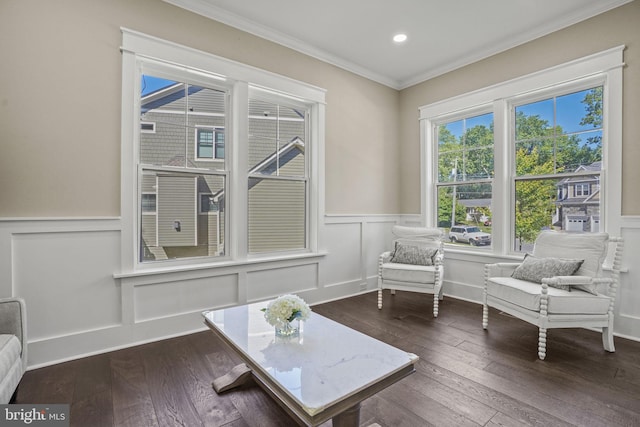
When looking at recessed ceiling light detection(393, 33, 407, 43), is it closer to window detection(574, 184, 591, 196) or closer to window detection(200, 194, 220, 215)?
window detection(574, 184, 591, 196)

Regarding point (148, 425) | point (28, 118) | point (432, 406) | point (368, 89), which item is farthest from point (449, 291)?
point (28, 118)

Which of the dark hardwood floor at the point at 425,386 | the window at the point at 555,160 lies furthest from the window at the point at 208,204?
the window at the point at 555,160

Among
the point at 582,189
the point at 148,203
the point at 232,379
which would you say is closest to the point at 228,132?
the point at 148,203

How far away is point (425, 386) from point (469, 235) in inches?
97.6

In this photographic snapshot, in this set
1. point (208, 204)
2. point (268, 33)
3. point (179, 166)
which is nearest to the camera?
point (179, 166)

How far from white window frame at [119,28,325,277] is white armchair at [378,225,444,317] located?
2.83 ft

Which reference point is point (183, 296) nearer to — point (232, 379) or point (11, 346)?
point (232, 379)

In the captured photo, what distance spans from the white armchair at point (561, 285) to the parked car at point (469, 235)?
29.8 inches

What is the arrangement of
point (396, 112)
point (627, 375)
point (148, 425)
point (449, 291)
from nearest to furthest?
point (148, 425) → point (627, 375) → point (449, 291) → point (396, 112)

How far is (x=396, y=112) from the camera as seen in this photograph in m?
4.68

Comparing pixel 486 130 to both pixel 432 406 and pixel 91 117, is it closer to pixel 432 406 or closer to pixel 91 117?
pixel 432 406

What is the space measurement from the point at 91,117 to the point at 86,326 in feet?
5.29

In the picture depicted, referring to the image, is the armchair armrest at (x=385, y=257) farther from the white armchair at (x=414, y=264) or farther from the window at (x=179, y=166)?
the window at (x=179, y=166)

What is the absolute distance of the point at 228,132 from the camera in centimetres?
317
